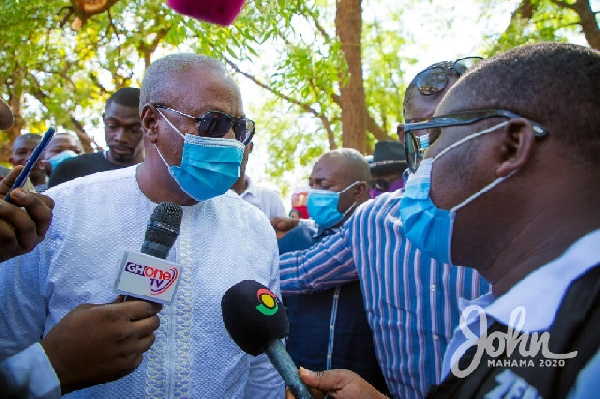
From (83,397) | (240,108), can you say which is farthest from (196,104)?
(83,397)

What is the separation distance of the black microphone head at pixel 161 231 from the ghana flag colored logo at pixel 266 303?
13.4 inches

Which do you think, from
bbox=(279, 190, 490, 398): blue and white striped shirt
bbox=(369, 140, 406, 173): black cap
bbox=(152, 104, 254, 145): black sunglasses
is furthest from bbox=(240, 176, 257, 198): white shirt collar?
bbox=(152, 104, 254, 145): black sunglasses

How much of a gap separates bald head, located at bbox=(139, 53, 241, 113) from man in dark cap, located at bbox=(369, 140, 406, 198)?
3.29m

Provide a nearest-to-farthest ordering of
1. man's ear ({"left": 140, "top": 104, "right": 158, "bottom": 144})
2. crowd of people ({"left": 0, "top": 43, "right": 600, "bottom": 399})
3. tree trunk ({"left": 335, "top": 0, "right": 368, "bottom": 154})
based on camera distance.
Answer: crowd of people ({"left": 0, "top": 43, "right": 600, "bottom": 399}), man's ear ({"left": 140, "top": 104, "right": 158, "bottom": 144}), tree trunk ({"left": 335, "top": 0, "right": 368, "bottom": 154})

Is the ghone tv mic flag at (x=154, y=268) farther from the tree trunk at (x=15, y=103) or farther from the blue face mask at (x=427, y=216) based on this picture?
the tree trunk at (x=15, y=103)

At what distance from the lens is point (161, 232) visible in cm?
162

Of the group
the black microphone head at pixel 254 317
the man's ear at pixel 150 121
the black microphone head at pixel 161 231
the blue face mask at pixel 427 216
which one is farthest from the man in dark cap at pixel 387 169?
the black microphone head at pixel 161 231

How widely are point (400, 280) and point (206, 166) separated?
1131 mm

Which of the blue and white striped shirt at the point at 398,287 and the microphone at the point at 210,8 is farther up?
the microphone at the point at 210,8

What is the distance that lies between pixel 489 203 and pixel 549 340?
46 cm

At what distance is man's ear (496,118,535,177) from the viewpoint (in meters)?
1.47

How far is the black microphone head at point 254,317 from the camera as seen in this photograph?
5.40 ft

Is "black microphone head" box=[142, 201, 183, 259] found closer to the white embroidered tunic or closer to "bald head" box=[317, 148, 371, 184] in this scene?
the white embroidered tunic

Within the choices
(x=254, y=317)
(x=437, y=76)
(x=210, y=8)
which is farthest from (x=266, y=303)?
(x=437, y=76)
